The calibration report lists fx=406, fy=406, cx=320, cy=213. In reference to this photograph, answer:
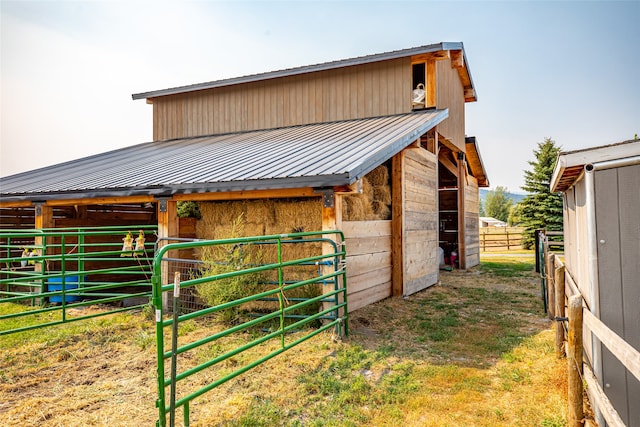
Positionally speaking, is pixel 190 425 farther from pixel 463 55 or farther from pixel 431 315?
pixel 463 55

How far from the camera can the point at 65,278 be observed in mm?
8414

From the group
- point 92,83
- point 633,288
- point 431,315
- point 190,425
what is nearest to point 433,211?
point 431,315

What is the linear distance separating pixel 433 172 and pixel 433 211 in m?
1.01

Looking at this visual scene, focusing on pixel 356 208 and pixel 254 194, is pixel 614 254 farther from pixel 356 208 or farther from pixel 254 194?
pixel 254 194

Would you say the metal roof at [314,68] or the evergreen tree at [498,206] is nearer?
the metal roof at [314,68]

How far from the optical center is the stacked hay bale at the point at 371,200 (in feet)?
22.7

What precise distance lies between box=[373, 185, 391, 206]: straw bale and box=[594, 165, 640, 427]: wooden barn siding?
498 cm

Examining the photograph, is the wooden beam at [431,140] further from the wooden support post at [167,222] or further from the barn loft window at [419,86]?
the wooden support post at [167,222]

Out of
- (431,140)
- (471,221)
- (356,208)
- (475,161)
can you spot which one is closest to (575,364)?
(356,208)

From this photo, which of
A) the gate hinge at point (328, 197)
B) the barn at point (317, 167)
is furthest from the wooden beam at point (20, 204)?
the gate hinge at point (328, 197)

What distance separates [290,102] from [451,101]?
4.64m

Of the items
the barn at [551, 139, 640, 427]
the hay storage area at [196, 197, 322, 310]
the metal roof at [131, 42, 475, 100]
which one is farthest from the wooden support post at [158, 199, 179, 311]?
the barn at [551, 139, 640, 427]

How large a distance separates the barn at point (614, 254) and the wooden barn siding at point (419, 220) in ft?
17.4

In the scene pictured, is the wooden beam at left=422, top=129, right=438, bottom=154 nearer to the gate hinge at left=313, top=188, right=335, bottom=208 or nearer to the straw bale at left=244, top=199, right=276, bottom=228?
the straw bale at left=244, top=199, right=276, bottom=228
